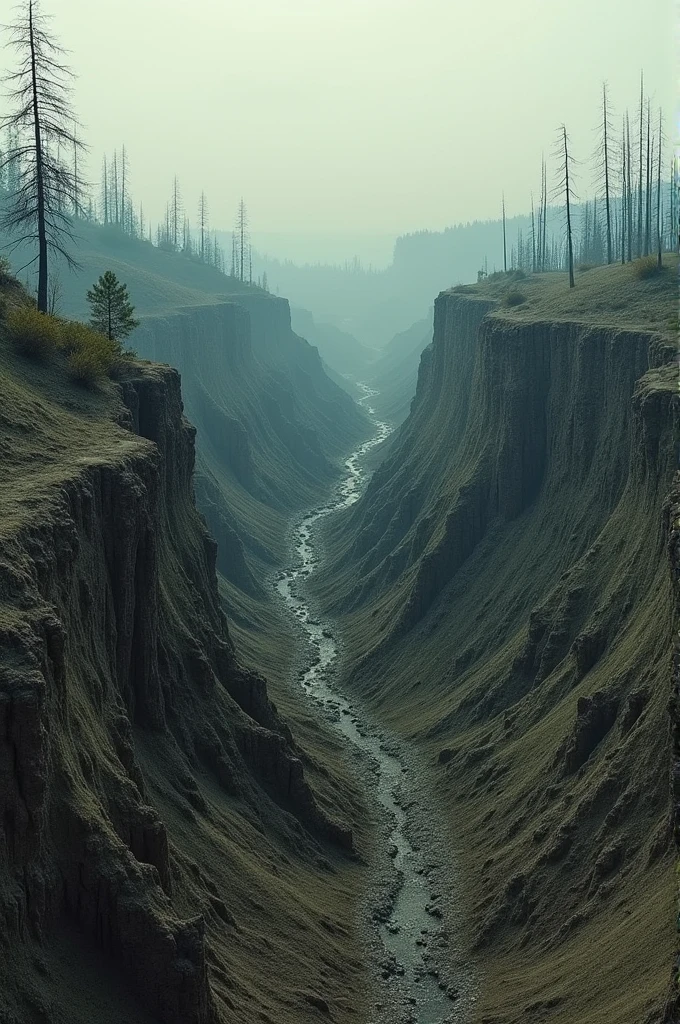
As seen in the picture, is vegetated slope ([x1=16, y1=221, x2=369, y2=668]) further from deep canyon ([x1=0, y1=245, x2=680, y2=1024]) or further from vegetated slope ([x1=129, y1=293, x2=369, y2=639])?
deep canyon ([x1=0, y1=245, x2=680, y2=1024])

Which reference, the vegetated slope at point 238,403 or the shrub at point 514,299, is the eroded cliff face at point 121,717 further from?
the shrub at point 514,299

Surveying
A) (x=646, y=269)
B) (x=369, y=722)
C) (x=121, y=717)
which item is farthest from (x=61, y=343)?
(x=646, y=269)

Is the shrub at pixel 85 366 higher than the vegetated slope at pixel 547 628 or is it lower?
higher

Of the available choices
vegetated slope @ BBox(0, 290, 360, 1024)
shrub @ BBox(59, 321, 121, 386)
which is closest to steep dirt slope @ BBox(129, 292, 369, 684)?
vegetated slope @ BBox(0, 290, 360, 1024)

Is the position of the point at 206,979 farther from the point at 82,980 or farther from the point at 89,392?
the point at 89,392

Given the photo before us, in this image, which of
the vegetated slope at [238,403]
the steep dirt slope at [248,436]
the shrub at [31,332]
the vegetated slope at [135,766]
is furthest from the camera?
the vegetated slope at [238,403]

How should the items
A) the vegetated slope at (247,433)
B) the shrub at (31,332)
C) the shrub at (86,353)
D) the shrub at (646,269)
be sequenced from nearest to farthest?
the shrub at (31,332) → the shrub at (86,353) → the shrub at (646,269) → the vegetated slope at (247,433)

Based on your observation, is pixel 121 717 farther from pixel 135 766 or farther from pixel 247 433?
pixel 247 433

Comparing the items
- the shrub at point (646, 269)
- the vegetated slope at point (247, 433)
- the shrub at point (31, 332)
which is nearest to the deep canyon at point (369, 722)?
the shrub at point (646, 269)
